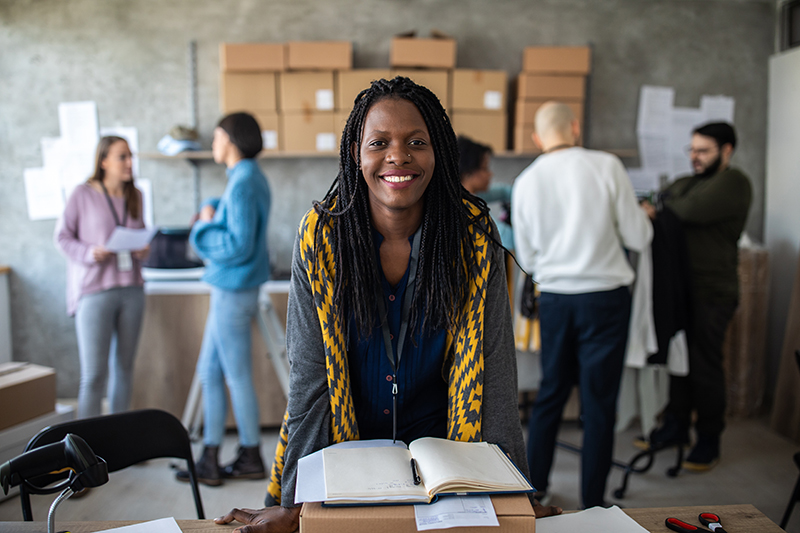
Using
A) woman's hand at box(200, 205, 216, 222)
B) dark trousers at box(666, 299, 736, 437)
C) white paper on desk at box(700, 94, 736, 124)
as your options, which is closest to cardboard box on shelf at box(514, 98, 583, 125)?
white paper on desk at box(700, 94, 736, 124)

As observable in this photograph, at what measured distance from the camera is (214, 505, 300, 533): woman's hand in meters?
0.89

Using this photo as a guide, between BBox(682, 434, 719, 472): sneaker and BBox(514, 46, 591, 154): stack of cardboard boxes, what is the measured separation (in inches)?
75.5

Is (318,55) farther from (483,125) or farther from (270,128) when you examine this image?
(483,125)

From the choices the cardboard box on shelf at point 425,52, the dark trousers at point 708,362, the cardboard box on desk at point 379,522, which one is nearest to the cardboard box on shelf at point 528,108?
the cardboard box on shelf at point 425,52

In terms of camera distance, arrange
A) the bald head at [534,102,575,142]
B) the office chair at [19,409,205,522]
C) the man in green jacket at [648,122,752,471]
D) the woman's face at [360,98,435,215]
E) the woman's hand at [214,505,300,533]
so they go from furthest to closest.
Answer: the man in green jacket at [648,122,752,471], the bald head at [534,102,575,142], the office chair at [19,409,205,522], the woman's face at [360,98,435,215], the woman's hand at [214,505,300,533]

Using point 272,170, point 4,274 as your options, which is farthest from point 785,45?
point 4,274

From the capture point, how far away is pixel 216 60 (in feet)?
11.8

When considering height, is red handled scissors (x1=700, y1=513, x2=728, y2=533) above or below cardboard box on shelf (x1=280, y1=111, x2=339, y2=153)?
below

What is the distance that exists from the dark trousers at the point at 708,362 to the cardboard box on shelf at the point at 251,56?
8.99 feet

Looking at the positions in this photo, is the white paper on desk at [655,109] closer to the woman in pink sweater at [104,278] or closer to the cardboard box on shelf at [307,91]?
the cardboard box on shelf at [307,91]

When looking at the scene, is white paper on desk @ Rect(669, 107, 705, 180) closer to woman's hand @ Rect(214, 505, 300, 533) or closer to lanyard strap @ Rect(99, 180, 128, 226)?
lanyard strap @ Rect(99, 180, 128, 226)

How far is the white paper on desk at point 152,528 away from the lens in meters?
0.92

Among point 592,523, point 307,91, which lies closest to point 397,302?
point 592,523

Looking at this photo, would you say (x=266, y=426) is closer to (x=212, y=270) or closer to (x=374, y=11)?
(x=212, y=270)
